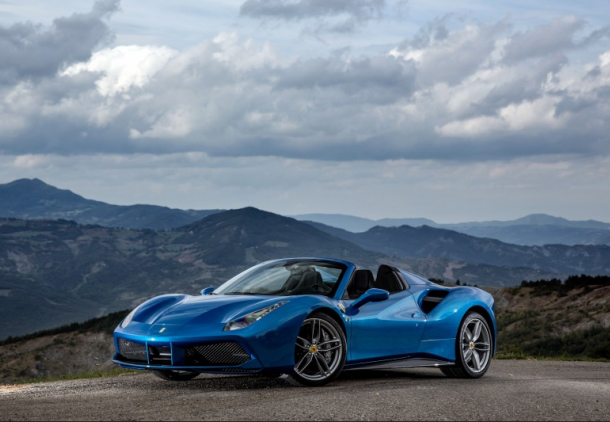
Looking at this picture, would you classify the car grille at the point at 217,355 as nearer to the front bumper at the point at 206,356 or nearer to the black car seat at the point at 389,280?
the front bumper at the point at 206,356

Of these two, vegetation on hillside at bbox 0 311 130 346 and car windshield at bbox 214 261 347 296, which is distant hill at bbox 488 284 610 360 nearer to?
car windshield at bbox 214 261 347 296

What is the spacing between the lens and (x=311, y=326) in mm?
9875

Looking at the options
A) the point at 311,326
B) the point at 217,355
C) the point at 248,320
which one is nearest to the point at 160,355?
the point at 217,355

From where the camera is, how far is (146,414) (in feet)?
25.5

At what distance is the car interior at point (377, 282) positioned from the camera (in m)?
11.0

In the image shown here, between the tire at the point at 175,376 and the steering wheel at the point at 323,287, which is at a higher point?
the steering wheel at the point at 323,287

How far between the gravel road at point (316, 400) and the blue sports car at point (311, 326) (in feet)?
0.95

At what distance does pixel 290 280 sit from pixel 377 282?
1269 mm

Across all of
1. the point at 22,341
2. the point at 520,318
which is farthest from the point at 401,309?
the point at 22,341

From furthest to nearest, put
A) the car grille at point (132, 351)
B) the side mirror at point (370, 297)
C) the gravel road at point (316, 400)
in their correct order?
1. the side mirror at point (370, 297)
2. the car grille at point (132, 351)
3. the gravel road at point (316, 400)

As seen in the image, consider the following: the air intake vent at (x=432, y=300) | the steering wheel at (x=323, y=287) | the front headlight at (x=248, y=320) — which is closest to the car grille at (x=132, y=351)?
the front headlight at (x=248, y=320)

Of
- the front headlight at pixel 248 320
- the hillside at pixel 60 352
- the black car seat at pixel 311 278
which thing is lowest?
the hillside at pixel 60 352

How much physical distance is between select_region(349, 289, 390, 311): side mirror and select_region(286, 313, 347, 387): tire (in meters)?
0.54

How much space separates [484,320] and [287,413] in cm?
539
